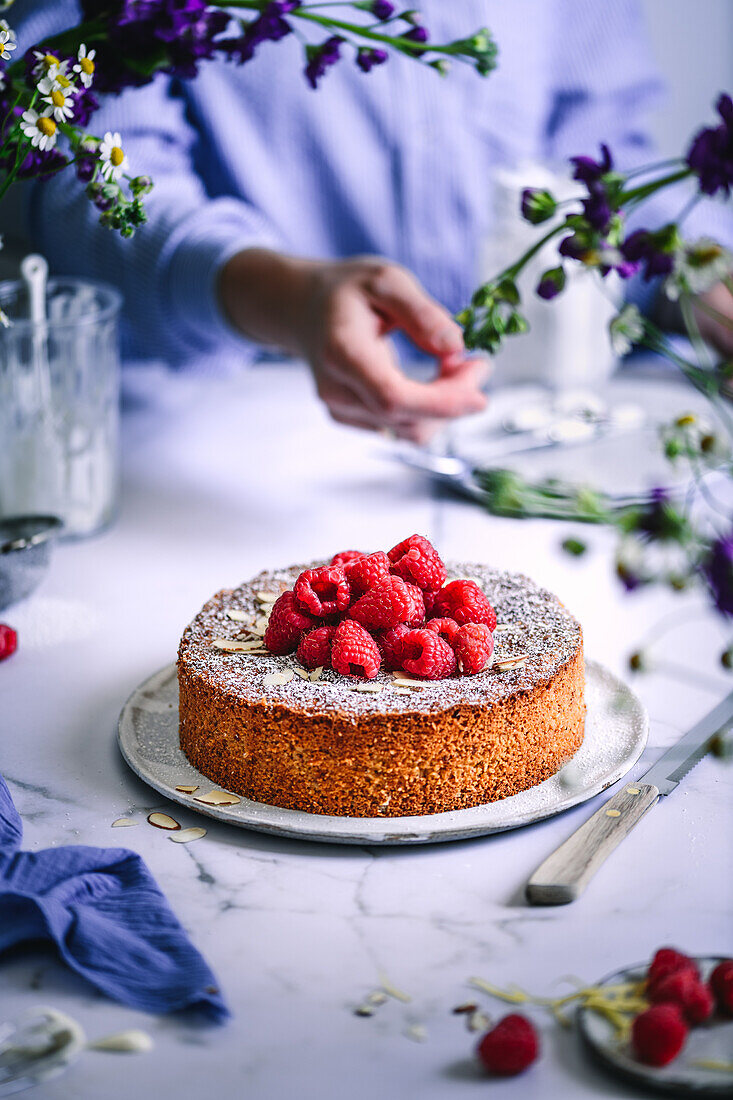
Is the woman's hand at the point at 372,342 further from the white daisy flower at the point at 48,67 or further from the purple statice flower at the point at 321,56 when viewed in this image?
the white daisy flower at the point at 48,67

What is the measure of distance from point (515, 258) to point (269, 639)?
0.98 m

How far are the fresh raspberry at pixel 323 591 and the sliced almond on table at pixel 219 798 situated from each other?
0.18 m

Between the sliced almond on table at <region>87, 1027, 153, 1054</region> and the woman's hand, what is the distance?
958 mm

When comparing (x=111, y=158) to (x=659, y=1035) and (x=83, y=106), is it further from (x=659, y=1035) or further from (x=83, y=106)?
(x=659, y=1035)

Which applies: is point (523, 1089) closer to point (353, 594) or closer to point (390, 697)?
point (390, 697)

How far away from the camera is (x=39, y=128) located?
2.91 feet

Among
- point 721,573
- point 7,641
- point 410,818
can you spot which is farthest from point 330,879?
point 7,641

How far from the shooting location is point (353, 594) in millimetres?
1073

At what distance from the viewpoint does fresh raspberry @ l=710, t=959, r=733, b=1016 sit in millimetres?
723

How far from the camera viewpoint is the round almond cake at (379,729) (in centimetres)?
96

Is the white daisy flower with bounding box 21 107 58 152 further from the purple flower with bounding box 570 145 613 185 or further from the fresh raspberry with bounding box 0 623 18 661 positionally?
the fresh raspberry with bounding box 0 623 18 661

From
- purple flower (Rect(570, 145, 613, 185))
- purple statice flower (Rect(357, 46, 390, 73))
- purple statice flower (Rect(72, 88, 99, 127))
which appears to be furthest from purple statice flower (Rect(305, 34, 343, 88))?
purple flower (Rect(570, 145, 613, 185))

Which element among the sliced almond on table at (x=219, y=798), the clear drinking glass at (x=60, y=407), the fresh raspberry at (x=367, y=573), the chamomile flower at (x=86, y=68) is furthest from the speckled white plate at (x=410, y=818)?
the chamomile flower at (x=86, y=68)

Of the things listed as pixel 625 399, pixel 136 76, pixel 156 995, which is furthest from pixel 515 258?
pixel 156 995
